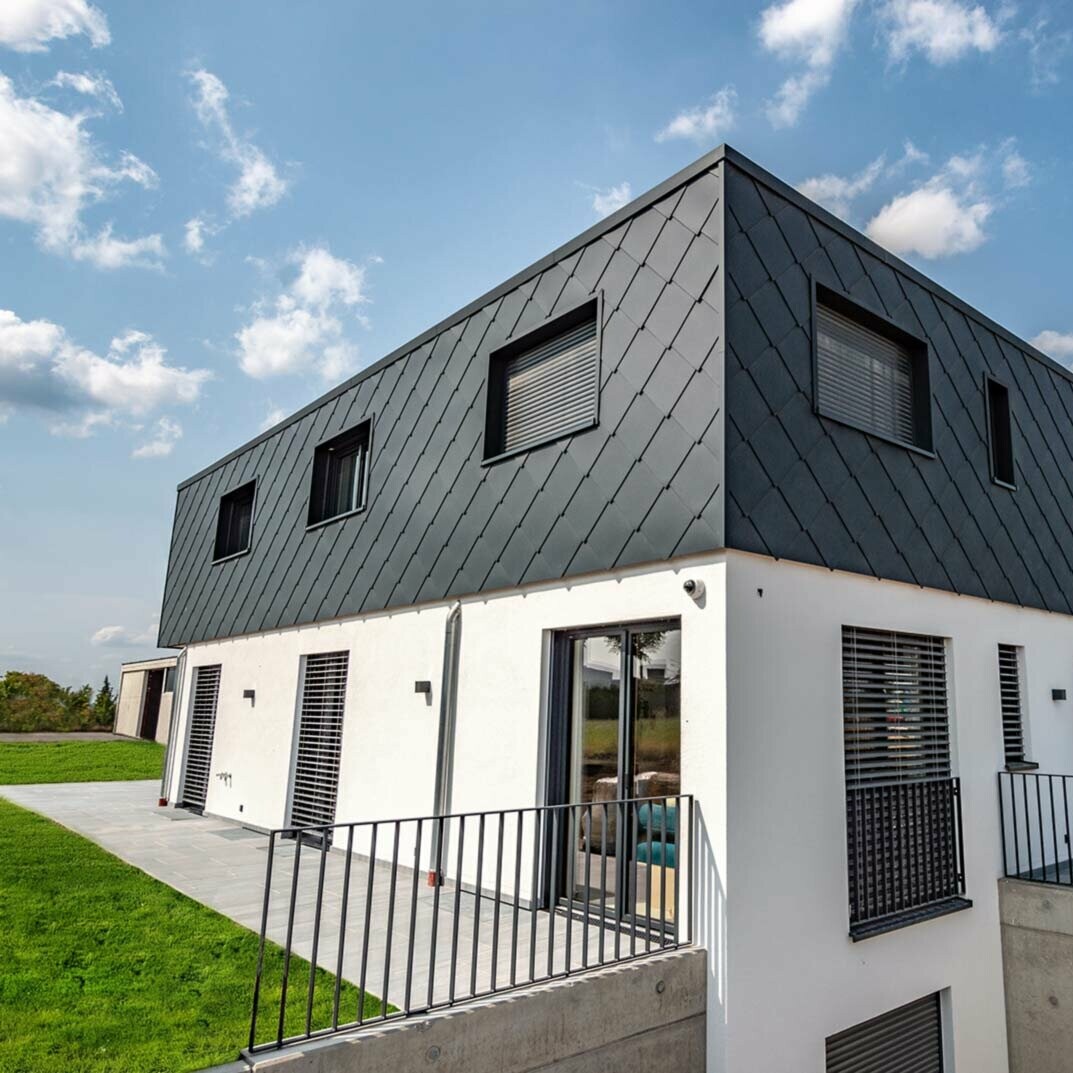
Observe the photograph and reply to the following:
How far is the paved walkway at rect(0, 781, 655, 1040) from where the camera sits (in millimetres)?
3350

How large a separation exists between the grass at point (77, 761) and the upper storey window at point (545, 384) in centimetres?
1171

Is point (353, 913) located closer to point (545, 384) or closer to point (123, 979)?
point (123, 979)

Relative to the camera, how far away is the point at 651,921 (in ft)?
14.5

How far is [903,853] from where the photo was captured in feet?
16.2

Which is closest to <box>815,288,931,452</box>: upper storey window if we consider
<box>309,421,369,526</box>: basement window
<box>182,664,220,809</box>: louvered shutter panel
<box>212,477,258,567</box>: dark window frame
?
<box>309,421,369,526</box>: basement window

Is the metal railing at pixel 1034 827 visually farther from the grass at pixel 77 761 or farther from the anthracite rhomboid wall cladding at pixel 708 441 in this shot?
the grass at pixel 77 761

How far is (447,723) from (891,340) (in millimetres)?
4812

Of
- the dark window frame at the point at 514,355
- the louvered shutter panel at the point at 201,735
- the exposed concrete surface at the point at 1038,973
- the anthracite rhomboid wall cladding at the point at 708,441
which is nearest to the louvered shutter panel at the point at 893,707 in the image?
the anthracite rhomboid wall cladding at the point at 708,441

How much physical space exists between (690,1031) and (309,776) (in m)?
5.45

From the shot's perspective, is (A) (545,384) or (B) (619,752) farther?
(A) (545,384)

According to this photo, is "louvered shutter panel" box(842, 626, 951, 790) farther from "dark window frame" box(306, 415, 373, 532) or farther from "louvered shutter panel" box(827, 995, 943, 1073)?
"dark window frame" box(306, 415, 373, 532)

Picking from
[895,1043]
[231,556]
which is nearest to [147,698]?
[231,556]

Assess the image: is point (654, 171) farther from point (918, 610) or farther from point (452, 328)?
point (918, 610)

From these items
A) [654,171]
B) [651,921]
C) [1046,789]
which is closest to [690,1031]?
[651,921]
